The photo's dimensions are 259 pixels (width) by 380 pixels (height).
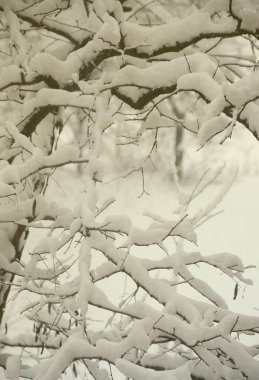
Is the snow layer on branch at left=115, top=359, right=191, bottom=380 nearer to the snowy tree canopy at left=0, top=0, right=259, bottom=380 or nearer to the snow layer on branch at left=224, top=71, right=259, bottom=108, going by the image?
the snowy tree canopy at left=0, top=0, right=259, bottom=380

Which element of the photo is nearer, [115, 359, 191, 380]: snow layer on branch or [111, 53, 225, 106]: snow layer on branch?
[115, 359, 191, 380]: snow layer on branch

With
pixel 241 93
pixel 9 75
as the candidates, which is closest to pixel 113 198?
pixel 241 93

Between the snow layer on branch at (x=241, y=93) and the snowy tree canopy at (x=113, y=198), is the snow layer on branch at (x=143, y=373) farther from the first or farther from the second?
the snow layer on branch at (x=241, y=93)

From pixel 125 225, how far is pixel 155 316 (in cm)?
58

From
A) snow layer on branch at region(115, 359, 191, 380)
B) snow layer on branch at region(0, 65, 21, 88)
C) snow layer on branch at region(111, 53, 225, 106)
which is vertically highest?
snow layer on branch at region(111, 53, 225, 106)

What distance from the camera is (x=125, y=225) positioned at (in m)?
2.90

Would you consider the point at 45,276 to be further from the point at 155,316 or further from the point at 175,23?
the point at 175,23

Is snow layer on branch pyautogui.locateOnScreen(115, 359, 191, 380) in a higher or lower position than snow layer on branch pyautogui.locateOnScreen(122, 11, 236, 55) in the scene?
lower

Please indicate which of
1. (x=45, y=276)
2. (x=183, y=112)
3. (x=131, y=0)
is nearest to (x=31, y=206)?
(x=45, y=276)

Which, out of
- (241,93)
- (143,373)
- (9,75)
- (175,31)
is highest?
(175,31)

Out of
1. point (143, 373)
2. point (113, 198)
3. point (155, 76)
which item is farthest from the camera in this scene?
point (155, 76)

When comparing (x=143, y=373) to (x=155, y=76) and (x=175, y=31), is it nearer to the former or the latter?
(x=155, y=76)

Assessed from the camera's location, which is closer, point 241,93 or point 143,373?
point 143,373

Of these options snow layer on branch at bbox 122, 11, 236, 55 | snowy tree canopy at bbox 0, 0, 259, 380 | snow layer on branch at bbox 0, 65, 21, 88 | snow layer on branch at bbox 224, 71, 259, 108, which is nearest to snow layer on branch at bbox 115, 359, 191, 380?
snowy tree canopy at bbox 0, 0, 259, 380
